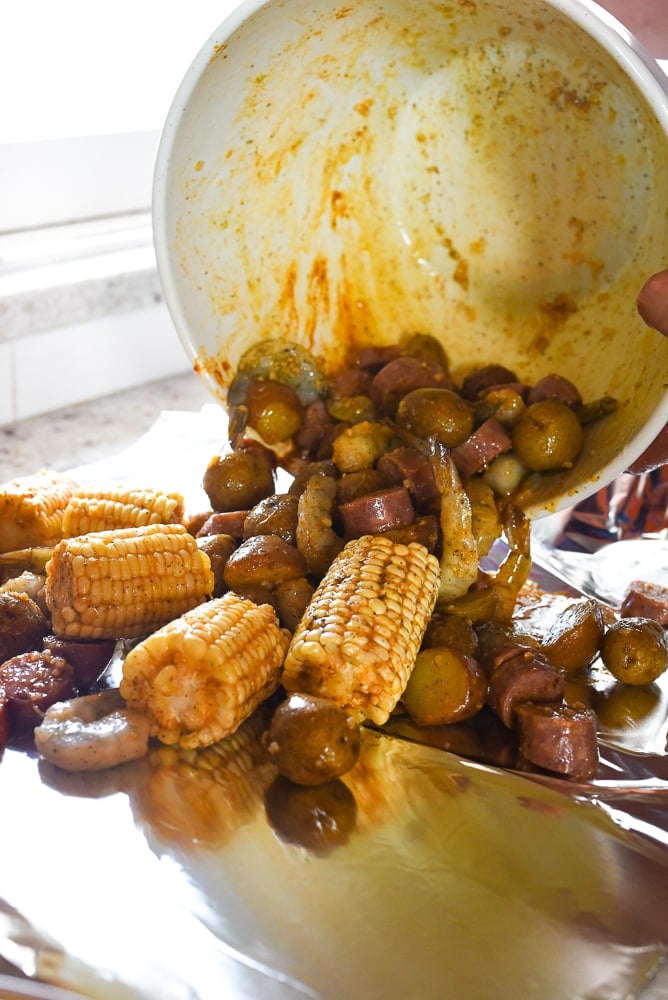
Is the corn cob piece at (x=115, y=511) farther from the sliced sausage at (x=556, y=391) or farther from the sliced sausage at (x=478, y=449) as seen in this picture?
the sliced sausage at (x=556, y=391)

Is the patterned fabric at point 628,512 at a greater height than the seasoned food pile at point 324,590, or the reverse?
the seasoned food pile at point 324,590

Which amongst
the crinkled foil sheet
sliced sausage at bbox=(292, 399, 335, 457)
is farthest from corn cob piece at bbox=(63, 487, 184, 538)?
the crinkled foil sheet

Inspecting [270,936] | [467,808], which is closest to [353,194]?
[467,808]

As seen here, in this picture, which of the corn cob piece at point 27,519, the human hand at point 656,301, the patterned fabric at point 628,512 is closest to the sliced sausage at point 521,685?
the human hand at point 656,301

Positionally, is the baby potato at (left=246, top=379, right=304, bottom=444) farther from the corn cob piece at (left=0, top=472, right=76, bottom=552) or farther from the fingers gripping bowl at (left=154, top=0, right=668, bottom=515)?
the corn cob piece at (left=0, top=472, right=76, bottom=552)

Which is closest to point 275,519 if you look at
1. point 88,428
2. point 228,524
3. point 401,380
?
point 228,524

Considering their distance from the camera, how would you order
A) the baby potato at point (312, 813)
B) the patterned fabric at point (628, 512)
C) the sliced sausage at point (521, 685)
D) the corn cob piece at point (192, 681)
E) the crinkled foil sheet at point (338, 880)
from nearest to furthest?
the crinkled foil sheet at point (338, 880) < the baby potato at point (312, 813) < the corn cob piece at point (192, 681) < the sliced sausage at point (521, 685) < the patterned fabric at point (628, 512)

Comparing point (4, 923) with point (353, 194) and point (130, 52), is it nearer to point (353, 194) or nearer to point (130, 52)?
point (353, 194)

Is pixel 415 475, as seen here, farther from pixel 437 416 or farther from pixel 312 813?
pixel 312 813
